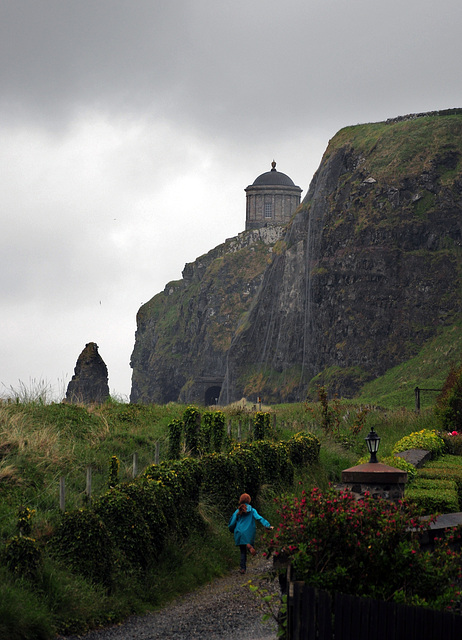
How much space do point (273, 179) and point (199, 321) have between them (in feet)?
95.8

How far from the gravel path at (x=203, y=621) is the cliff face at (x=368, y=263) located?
6679 centimetres

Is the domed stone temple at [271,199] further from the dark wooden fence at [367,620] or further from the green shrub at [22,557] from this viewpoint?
the dark wooden fence at [367,620]

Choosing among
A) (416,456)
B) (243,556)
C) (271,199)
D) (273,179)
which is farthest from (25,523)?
(273,179)

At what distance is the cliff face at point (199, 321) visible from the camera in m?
134

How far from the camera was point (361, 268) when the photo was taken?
85188 millimetres

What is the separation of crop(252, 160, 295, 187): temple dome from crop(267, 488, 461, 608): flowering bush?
145 meters

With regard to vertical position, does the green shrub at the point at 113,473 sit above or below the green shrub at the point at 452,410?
below

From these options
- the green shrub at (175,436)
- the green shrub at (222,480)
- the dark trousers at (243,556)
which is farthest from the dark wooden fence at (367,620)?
the green shrub at (175,436)

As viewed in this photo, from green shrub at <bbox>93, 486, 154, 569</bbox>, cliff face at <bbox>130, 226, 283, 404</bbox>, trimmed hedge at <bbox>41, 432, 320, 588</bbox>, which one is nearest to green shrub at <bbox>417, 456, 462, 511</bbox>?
trimmed hedge at <bbox>41, 432, 320, 588</bbox>

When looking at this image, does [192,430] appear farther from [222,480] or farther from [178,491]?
[178,491]

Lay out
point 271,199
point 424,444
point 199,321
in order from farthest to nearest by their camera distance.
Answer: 1. point 271,199
2. point 199,321
3. point 424,444

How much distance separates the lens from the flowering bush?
9062 millimetres

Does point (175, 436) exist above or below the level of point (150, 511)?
above

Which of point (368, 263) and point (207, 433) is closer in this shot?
point (207, 433)
